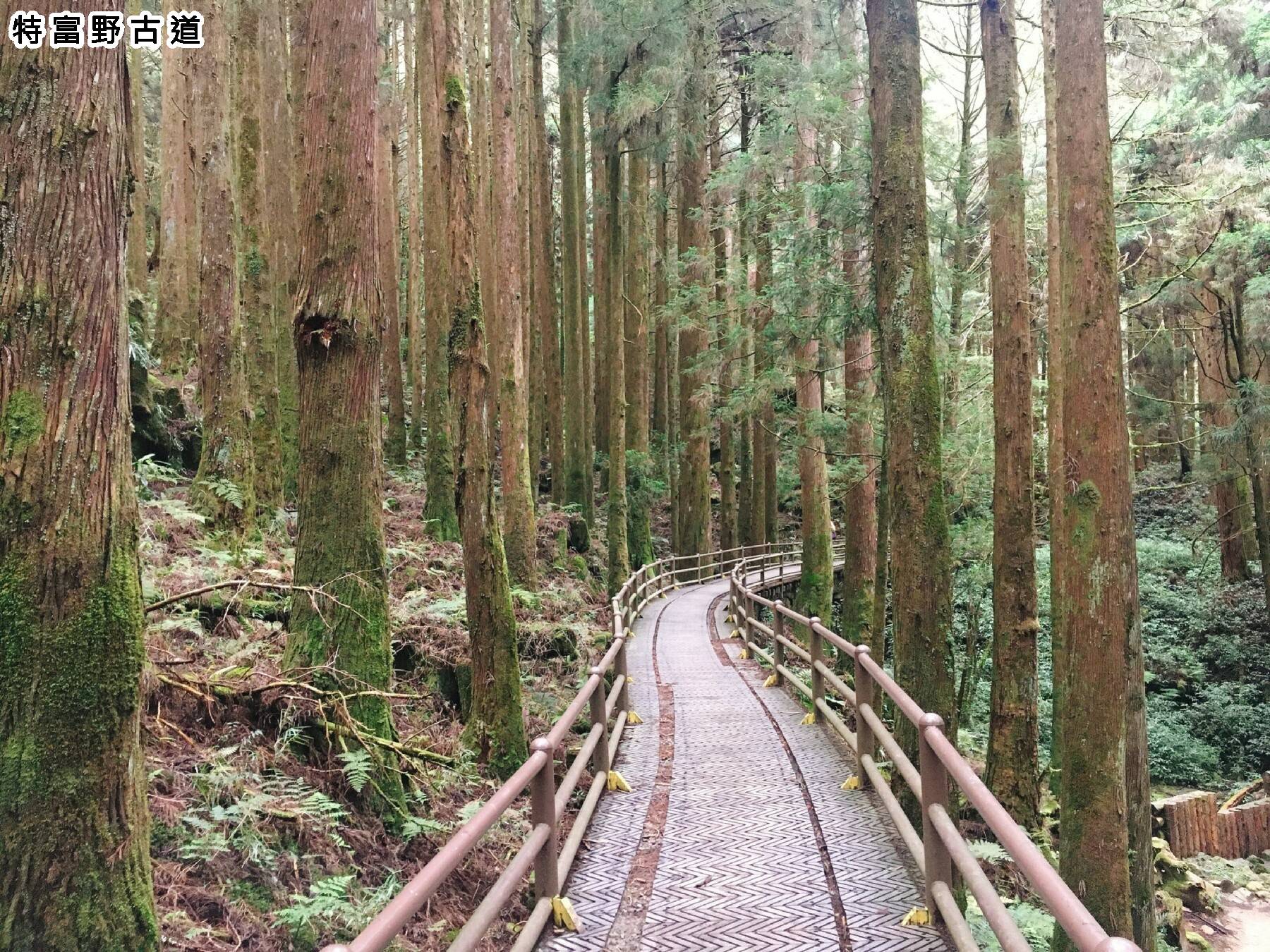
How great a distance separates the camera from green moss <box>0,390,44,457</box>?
3.10 metres

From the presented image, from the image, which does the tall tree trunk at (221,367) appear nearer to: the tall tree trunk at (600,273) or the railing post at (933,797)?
the railing post at (933,797)

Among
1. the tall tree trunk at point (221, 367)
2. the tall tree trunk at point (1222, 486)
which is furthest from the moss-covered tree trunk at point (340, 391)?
the tall tree trunk at point (1222, 486)

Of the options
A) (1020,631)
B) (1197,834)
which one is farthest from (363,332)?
(1197,834)

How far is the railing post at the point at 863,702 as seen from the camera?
6.41 meters

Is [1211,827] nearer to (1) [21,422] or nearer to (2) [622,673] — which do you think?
(2) [622,673]

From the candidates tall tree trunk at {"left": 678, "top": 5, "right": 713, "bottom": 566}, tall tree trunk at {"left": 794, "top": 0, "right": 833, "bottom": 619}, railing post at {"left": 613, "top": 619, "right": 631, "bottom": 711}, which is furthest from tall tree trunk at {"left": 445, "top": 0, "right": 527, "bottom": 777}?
tall tree trunk at {"left": 678, "top": 5, "right": 713, "bottom": 566}

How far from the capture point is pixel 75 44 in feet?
10.5

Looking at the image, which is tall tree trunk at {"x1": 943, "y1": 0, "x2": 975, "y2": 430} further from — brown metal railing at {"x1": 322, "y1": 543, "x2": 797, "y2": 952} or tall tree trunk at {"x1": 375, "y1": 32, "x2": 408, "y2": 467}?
tall tree trunk at {"x1": 375, "y1": 32, "x2": 408, "y2": 467}

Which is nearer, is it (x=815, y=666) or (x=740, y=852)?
(x=740, y=852)

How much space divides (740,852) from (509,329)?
34.7 feet

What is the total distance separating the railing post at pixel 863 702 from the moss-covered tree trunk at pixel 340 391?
3.41 meters

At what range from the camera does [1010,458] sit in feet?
34.4

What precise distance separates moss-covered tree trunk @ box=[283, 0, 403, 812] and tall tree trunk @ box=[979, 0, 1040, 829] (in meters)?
7.33

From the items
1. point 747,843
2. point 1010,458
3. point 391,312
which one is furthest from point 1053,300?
point 391,312
